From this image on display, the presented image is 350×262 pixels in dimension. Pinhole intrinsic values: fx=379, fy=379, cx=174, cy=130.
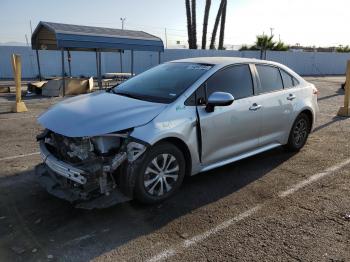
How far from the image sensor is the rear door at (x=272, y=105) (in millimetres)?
5512

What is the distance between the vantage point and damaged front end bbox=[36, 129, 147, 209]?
3854 mm

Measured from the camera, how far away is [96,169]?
3.82 m

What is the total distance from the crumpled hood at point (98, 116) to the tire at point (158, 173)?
0.38 meters

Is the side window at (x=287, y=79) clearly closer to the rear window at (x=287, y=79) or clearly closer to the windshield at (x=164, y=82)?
the rear window at (x=287, y=79)

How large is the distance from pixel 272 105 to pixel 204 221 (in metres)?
2.36

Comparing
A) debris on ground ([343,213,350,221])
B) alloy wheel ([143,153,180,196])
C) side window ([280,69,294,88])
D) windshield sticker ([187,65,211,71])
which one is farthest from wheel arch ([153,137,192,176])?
side window ([280,69,294,88])

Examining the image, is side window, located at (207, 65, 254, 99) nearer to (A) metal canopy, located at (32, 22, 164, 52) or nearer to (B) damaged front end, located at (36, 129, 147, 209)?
(B) damaged front end, located at (36, 129, 147, 209)

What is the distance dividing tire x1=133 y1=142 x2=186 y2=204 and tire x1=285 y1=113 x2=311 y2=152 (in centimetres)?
256

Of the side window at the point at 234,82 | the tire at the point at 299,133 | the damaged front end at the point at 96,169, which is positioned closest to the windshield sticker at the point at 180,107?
the side window at the point at 234,82

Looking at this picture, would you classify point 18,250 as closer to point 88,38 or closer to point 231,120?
point 231,120

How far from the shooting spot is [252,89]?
536 centimetres

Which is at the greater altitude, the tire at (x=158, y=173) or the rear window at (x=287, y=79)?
the rear window at (x=287, y=79)

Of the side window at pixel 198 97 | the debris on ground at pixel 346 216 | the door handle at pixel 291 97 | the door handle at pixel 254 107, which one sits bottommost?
the debris on ground at pixel 346 216

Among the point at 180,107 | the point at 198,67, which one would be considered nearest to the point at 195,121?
the point at 180,107
